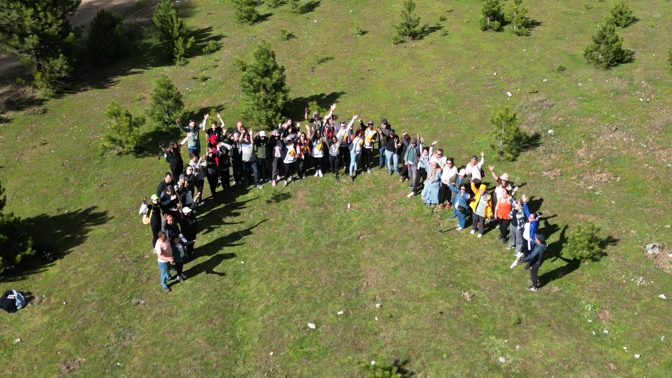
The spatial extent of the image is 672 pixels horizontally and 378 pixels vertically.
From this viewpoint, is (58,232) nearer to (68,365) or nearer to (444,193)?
Result: (68,365)

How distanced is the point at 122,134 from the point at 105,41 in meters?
11.8

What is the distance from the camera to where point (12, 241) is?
17812 millimetres

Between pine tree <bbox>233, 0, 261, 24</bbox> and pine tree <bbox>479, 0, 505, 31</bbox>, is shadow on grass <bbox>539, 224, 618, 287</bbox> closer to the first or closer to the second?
pine tree <bbox>479, 0, 505, 31</bbox>

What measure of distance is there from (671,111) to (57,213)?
2721 centimetres

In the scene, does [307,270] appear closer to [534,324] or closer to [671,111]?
[534,324]

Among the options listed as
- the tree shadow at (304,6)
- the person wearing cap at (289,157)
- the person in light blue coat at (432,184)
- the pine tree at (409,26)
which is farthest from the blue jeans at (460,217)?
the tree shadow at (304,6)

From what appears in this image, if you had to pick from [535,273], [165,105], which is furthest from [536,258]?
[165,105]

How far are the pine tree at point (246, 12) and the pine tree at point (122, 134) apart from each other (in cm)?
1526

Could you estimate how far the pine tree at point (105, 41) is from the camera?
32562mm

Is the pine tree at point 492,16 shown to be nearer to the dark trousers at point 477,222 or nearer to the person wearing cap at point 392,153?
the person wearing cap at point 392,153

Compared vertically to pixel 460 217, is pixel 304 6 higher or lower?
higher

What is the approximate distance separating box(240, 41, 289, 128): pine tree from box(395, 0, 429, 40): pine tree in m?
11.2

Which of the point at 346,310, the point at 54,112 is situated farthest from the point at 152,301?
the point at 54,112

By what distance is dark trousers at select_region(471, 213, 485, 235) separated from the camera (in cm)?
1780
